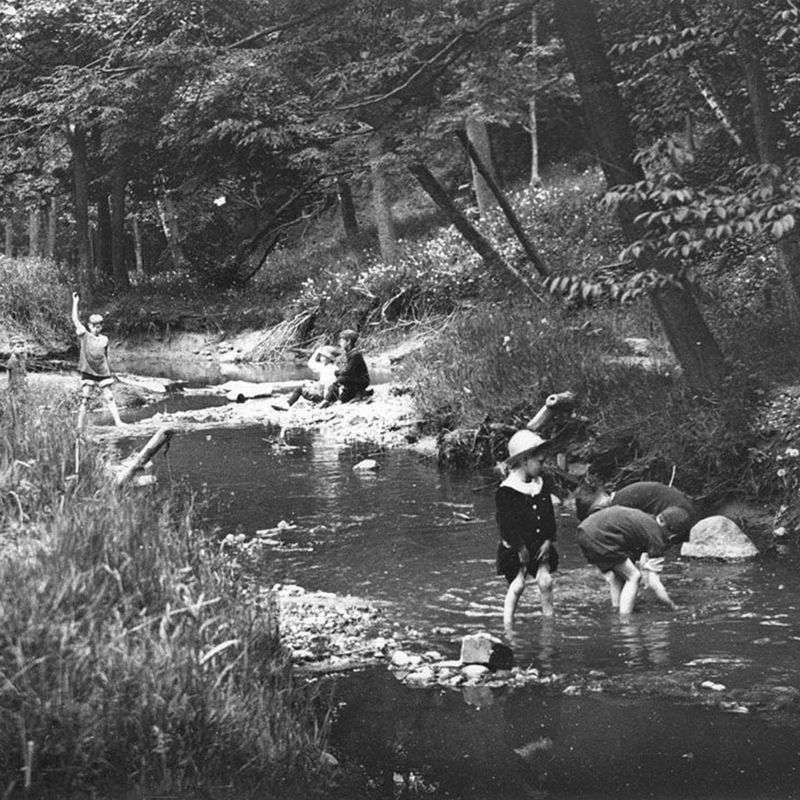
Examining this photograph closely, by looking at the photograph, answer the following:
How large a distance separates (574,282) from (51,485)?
A: 5.11 meters

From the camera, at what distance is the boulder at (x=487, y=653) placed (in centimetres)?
719

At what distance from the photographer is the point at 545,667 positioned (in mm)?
7355

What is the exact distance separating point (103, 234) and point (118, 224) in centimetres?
417

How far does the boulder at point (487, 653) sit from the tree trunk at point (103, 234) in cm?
3164

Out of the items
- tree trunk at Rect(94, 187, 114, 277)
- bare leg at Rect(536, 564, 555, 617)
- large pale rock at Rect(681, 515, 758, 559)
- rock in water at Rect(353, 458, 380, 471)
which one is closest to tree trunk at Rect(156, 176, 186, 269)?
tree trunk at Rect(94, 187, 114, 277)

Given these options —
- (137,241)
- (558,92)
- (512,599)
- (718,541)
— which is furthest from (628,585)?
(137,241)

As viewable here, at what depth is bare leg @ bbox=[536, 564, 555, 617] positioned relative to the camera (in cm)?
852

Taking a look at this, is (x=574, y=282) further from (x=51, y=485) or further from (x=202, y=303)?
(x=202, y=303)

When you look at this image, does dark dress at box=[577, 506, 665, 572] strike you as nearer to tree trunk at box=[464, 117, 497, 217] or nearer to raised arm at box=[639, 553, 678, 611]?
raised arm at box=[639, 553, 678, 611]

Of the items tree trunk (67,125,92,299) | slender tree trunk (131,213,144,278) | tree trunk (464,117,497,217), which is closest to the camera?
tree trunk (464,117,497,217)

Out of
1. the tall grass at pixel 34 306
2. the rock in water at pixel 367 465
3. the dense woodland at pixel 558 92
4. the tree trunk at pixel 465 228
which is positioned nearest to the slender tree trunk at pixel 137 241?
the tall grass at pixel 34 306

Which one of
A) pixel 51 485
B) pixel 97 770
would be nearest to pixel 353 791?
pixel 97 770

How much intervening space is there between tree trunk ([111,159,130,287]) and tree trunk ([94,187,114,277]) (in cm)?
138

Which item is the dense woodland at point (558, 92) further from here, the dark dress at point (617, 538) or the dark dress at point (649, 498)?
the dark dress at point (617, 538)
